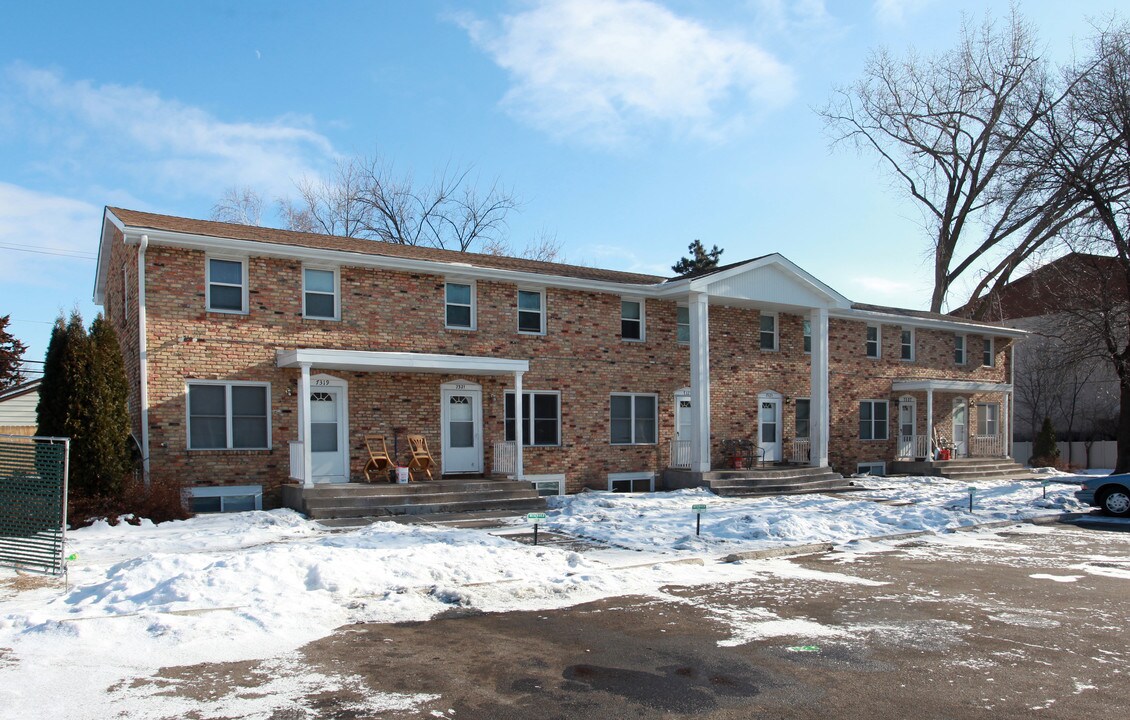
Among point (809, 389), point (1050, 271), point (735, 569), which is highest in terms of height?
point (1050, 271)

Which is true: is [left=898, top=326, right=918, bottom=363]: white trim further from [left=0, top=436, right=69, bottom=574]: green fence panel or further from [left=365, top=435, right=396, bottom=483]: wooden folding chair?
[left=0, top=436, right=69, bottom=574]: green fence panel

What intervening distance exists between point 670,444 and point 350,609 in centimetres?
1400

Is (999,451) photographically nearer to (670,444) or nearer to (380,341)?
(670,444)

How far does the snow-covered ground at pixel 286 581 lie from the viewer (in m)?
6.34

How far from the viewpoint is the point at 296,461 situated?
1598cm

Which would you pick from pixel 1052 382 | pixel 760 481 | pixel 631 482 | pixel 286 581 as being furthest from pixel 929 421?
pixel 286 581

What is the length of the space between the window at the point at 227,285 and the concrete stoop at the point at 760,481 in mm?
10792

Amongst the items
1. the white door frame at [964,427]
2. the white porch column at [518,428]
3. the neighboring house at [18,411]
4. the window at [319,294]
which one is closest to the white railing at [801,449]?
the white door frame at [964,427]

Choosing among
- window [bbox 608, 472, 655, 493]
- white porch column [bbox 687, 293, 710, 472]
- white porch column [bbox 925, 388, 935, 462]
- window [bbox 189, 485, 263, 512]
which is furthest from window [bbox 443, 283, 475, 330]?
white porch column [bbox 925, 388, 935, 462]

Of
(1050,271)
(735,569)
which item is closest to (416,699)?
(735,569)

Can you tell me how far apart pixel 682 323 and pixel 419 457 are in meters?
→ 8.24

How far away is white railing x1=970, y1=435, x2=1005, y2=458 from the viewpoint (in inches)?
1152

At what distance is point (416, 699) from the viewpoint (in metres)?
5.82

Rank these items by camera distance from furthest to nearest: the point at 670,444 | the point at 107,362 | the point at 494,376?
the point at 670,444 → the point at 494,376 → the point at 107,362
